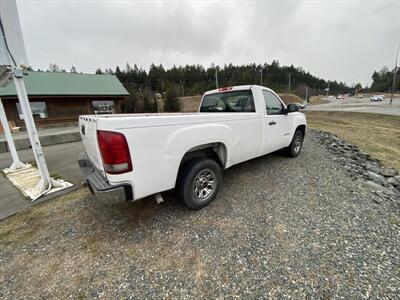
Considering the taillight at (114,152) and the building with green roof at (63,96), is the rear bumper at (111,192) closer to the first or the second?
the taillight at (114,152)

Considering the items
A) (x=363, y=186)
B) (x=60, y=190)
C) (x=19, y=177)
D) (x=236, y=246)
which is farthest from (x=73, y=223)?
(x=363, y=186)

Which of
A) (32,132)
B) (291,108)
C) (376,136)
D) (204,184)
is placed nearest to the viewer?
(204,184)

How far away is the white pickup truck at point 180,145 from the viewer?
2.11 m

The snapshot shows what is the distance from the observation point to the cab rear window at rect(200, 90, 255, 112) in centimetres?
394

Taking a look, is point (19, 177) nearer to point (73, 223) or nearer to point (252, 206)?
point (73, 223)

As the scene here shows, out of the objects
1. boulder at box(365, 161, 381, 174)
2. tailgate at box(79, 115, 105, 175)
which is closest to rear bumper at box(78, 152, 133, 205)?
tailgate at box(79, 115, 105, 175)

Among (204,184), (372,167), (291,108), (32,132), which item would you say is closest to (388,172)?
(372,167)

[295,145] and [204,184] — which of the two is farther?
[295,145]

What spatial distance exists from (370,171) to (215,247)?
5009 mm

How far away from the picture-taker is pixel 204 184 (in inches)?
123

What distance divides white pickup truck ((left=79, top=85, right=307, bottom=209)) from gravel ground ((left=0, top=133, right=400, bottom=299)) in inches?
26.6

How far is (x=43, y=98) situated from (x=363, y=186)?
2226 centimetres

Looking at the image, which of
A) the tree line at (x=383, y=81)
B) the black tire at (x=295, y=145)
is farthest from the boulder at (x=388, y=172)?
the tree line at (x=383, y=81)

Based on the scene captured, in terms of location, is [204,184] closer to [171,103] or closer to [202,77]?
[171,103]
